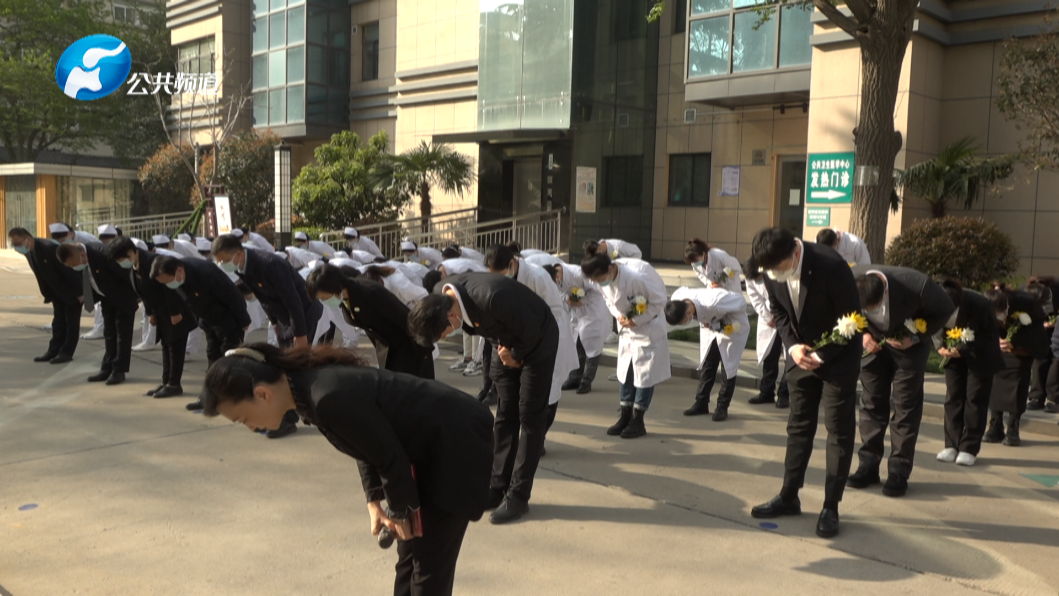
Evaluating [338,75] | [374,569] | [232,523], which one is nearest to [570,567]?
[374,569]

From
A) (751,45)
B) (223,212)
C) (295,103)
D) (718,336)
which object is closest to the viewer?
(718,336)

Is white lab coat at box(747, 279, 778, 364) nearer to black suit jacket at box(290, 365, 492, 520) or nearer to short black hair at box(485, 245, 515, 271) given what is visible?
short black hair at box(485, 245, 515, 271)

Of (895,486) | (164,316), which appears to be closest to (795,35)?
(895,486)

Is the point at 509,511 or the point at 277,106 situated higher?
the point at 277,106

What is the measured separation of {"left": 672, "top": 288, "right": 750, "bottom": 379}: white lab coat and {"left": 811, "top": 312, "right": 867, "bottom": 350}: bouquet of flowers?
3.15 metres

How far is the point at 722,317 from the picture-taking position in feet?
27.0

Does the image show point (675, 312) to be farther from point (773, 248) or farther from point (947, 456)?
point (773, 248)

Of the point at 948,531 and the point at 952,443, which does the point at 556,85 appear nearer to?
the point at 952,443

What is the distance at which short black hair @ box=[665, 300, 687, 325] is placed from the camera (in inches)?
296

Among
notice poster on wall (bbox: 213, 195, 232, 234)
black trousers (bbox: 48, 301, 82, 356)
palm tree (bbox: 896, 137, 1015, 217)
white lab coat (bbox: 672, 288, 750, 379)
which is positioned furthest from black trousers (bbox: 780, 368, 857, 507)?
notice poster on wall (bbox: 213, 195, 232, 234)

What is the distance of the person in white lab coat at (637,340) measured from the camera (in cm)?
727

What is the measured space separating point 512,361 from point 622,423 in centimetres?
243

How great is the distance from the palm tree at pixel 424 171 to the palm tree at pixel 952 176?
1108 cm

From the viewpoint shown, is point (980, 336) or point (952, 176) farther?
point (952, 176)
